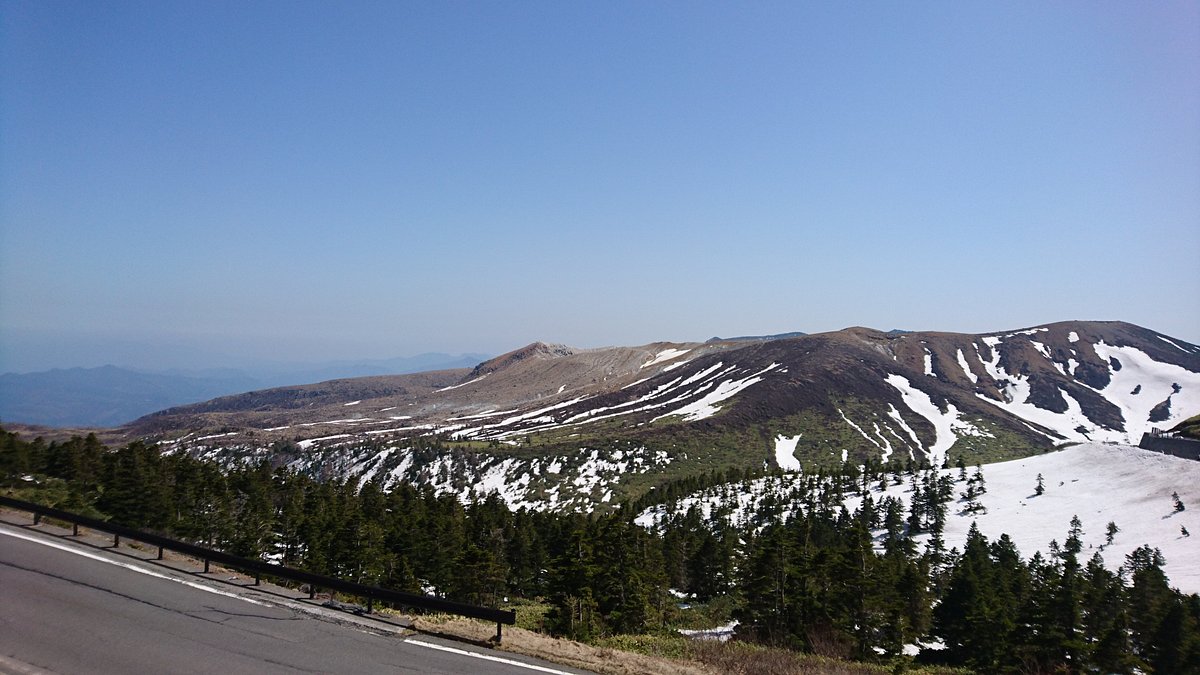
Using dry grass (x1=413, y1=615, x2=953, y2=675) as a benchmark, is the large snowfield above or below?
below

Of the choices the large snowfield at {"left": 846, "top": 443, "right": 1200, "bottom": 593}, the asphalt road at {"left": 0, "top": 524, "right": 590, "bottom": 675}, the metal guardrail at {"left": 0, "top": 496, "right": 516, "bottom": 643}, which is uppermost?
the metal guardrail at {"left": 0, "top": 496, "right": 516, "bottom": 643}

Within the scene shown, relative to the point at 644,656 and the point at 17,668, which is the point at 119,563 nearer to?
the point at 17,668

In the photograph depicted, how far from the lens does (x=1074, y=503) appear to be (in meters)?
68.3

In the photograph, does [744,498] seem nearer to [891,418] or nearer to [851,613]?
[851,613]

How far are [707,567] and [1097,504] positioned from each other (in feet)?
157

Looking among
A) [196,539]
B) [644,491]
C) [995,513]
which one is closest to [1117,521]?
[995,513]

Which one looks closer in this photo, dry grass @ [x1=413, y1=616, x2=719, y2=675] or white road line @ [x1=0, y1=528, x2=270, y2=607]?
dry grass @ [x1=413, y1=616, x2=719, y2=675]

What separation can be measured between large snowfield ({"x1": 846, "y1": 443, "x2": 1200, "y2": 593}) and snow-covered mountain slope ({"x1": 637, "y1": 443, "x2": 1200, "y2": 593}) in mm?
82

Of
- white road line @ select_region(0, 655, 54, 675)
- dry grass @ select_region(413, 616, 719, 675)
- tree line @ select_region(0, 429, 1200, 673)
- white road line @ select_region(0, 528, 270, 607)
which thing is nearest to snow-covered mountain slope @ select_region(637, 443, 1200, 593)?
tree line @ select_region(0, 429, 1200, 673)

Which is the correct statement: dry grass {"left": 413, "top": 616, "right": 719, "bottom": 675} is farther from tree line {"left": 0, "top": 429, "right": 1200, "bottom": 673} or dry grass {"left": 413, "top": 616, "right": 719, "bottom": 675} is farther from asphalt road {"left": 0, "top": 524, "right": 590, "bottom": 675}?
tree line {"left": 0, "top": 429, "right": 1200, "bottom": 673}

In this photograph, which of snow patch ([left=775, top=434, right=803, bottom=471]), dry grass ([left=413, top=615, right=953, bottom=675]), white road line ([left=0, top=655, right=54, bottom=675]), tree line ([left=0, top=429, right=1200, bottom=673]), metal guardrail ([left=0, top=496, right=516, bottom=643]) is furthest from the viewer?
snow patch ([left=775, top=434, right=803, bottom=471])

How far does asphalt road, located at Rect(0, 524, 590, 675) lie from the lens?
13.2 metres

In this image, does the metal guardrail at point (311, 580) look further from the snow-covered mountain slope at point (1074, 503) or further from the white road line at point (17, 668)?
the snow-covered mountain slope at point (1074, 503)

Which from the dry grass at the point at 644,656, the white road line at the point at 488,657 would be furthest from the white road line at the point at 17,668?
the dry grass at the point at 644,656
